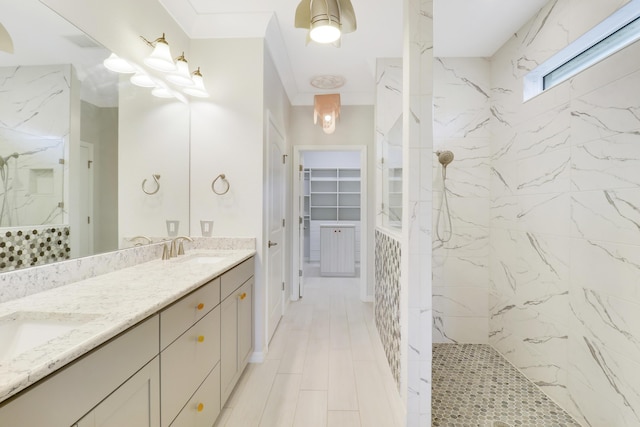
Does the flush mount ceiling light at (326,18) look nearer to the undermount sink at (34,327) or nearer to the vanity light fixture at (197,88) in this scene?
the vanity light fixture at (197,88)

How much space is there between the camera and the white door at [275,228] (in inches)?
102

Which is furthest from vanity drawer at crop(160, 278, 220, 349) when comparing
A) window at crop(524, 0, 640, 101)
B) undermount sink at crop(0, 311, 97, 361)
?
window at crop(524, 0, 640, 101)

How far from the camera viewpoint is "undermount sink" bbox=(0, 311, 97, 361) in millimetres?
883

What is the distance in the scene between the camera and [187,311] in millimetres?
1251

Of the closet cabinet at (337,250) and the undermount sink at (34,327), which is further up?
the undermount sink at (34,327)

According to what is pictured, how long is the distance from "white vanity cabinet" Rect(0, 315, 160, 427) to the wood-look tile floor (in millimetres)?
913

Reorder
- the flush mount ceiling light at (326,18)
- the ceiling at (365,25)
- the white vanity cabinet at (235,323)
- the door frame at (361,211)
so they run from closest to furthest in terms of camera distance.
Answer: the flush mount ceiling light at (326,18)
the white vanity cabinet at (235,323)
the ceiling at (365,25)
the door frame at (361,211)

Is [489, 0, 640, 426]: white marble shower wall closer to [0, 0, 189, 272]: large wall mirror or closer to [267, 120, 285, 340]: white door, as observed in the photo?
[267, 120, 285, 340]: white door

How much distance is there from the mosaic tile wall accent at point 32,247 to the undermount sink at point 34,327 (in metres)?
0.27

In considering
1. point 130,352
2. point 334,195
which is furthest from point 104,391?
point 334,195

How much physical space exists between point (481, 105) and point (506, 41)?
0.52 meters

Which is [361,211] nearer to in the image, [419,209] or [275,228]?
[275,228]

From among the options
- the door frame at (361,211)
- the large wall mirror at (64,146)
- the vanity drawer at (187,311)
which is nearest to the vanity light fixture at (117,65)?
the large wall mirror at (64,146)

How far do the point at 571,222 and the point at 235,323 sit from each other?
2205 millimetres
